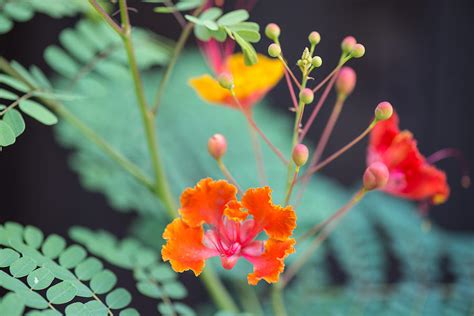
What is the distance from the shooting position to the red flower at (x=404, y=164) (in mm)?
760

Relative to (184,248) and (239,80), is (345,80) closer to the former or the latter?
(239,80)

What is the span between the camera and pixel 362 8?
229cm

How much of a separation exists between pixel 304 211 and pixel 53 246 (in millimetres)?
671

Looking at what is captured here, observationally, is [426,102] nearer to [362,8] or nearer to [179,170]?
[362,8]

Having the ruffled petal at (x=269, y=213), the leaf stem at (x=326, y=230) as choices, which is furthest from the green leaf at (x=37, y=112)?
the leaf stem at (x=326, y=230)

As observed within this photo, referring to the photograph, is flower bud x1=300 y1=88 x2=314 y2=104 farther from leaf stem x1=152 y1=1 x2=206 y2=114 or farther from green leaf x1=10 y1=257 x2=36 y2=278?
green leaf x1=10 y1=257 x2=36 y2=278

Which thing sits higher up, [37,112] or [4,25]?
[4,25]

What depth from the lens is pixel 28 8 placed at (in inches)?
35.9

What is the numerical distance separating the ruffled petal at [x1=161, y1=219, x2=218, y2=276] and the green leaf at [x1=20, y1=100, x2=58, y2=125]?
19cm

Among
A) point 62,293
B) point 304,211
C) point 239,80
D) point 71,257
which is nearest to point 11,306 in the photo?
point 62,293

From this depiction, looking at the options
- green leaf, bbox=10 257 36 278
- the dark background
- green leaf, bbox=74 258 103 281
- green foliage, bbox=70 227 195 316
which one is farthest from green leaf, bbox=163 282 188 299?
the dark background

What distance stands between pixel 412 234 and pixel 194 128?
57 centimetres

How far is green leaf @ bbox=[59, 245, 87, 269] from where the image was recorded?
2.30 feet

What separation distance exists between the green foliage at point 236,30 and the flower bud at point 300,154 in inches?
4.7
